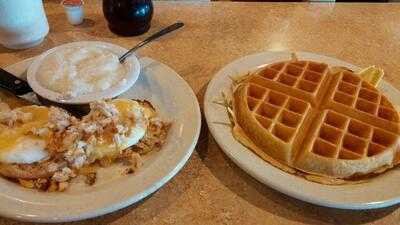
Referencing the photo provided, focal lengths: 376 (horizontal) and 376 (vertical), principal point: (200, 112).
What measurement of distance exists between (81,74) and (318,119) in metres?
0.53

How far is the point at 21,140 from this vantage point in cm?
65

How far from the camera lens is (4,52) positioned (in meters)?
1.05

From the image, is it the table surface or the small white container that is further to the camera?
the small white container

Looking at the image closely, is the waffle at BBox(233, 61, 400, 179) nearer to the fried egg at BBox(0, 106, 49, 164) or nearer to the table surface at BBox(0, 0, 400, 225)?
the table surface at BBox(0, 0, 400, 225)

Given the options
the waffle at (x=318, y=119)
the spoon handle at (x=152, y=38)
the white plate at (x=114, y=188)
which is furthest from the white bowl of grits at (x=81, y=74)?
the waffle at (x=318, y=119)

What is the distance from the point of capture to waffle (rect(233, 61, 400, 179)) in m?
0.70

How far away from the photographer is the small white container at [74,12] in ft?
3.79

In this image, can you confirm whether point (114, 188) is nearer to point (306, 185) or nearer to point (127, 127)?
point (127, 127)

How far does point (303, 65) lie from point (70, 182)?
61cm

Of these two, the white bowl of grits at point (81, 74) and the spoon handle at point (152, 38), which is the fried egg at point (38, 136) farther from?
the spoon handle at point (152, 38)

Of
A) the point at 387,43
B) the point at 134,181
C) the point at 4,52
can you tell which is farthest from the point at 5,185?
the point at 387,43

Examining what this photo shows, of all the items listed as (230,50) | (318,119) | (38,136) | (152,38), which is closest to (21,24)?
(152,38)

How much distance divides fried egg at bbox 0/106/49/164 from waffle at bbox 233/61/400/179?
39 centimetres

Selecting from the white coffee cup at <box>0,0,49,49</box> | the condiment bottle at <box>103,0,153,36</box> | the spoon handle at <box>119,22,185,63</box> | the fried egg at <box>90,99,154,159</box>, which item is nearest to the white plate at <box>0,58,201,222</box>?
the fried egg at <box>90,99,154,159</box>
